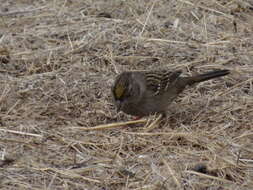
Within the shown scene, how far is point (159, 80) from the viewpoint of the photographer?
22.8 ft

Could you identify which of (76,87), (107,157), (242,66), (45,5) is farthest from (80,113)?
(45,5)

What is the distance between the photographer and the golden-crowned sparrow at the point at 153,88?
6.62 metres

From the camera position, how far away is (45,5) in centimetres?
905

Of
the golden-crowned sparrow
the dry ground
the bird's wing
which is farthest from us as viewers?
the bird's wing

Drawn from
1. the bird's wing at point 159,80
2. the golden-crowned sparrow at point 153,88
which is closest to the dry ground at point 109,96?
the golden-crowned sparrow at point 153,88

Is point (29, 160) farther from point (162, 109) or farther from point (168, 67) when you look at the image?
point (168, 67)

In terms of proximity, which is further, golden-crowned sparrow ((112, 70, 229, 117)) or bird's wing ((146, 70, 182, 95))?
bird's wing ((146, 70, 182, 95))

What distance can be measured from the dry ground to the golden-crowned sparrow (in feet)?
0.46

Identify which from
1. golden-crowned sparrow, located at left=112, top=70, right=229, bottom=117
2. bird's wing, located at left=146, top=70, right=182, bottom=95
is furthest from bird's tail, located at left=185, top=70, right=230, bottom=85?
bird's wing, located at left=146, top=70, right=182, bottom=95

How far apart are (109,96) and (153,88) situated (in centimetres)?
45

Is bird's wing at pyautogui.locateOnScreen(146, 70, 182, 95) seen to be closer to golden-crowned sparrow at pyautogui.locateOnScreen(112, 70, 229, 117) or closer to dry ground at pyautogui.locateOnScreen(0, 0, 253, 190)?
golden-crowned sparrow at pyautogui.locateOnScreen(112, 70, 229, 117)

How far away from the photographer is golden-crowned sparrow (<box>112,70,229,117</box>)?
6.62 meters

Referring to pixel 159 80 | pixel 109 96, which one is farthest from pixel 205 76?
pixel 109 96

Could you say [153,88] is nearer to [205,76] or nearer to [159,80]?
[159,80]
